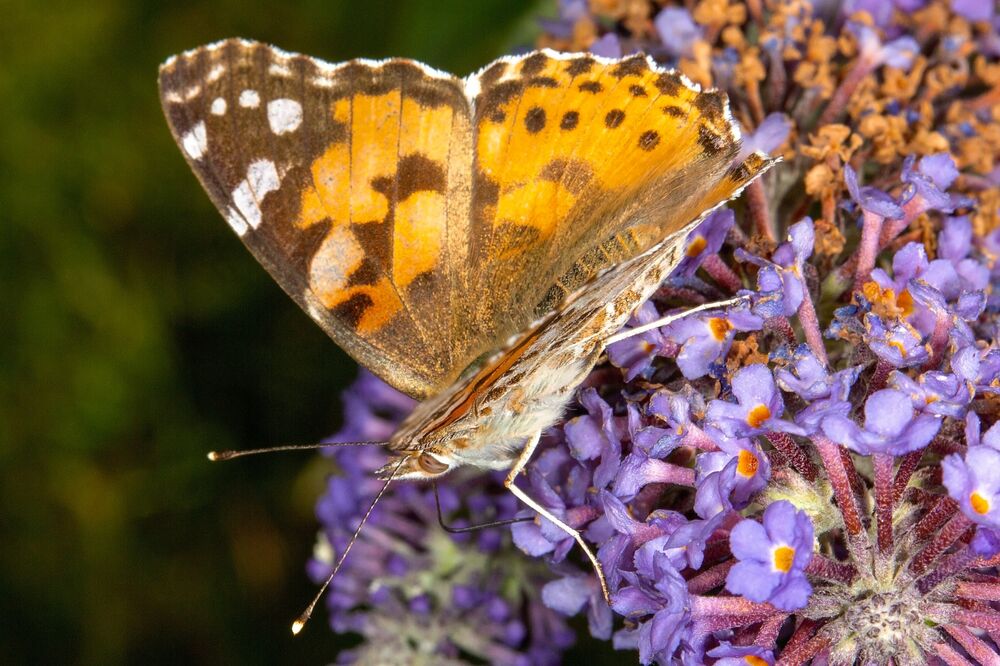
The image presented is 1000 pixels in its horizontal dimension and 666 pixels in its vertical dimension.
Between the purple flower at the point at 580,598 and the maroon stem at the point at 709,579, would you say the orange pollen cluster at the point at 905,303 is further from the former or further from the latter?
the purple flower at the point at 580,598

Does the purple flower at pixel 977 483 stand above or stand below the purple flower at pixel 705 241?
below

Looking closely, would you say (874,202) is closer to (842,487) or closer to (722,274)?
(722,274)

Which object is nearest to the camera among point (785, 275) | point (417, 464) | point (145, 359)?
point (785, 275)

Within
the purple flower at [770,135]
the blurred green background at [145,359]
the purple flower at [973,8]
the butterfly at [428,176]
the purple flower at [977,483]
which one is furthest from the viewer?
the blurred green background at [145,359]

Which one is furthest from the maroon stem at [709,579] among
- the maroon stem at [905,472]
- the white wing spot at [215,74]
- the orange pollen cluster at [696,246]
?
the white wing spot at [215,74]

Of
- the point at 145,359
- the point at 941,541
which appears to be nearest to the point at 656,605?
the point at 941,541

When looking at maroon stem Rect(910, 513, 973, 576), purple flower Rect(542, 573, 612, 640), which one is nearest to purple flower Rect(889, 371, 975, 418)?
maroon stem Rect(910, 513, 973, 576)

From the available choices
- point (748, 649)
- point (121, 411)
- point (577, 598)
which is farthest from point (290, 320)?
point (748, 649)
